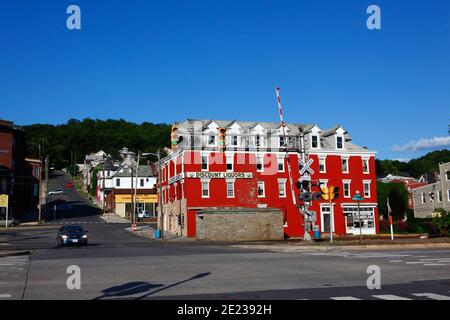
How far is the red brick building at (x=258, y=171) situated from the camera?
178 feet

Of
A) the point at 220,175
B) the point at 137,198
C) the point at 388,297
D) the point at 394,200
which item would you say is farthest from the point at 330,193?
the point at 137,198

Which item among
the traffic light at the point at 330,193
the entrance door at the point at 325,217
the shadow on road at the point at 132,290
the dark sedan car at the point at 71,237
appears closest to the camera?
the shadow on road at the point at 132,290

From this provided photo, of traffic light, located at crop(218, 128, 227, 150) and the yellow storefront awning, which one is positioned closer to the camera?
traffic light, located at crop(218, 128, 227, 150)

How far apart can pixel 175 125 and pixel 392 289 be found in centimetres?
4890

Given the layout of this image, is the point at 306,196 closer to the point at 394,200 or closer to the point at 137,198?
the point at 394,200

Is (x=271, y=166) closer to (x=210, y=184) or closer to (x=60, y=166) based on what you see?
(x=210, y=184)

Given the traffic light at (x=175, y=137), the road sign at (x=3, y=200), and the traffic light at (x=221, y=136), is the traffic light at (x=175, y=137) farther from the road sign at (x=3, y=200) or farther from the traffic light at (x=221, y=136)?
the road sign at (x=3, y=200)

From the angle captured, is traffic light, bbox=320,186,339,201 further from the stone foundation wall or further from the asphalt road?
the stone foundation wall

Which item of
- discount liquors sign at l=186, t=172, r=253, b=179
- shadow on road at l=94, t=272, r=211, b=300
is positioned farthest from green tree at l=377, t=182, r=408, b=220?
shadow on road at l=94, t=272, r=211, b=300

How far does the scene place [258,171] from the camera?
186 feet

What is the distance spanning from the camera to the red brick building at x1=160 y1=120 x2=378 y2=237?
5428 centimetres

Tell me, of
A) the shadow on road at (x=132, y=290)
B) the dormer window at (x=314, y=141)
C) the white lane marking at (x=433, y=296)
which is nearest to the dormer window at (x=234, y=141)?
the dormer window at (x=314, y=141)

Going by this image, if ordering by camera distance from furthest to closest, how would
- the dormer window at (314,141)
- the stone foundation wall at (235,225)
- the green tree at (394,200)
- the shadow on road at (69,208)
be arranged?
the green tree at (394,200) → the shadow on road at (69,208) → the dormer window at (314,141) → the stone foundation wall at (235,225)
